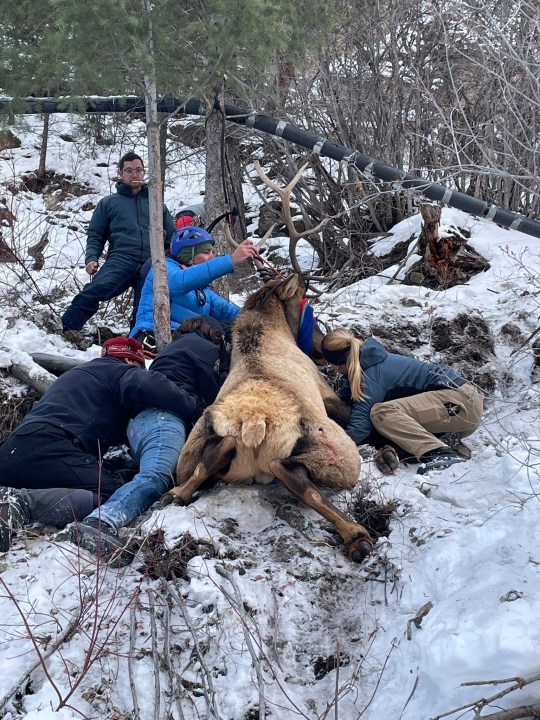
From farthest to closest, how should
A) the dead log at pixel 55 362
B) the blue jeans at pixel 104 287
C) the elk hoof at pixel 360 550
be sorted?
the blue jeans at pixel 104 287 < the dead log at pixel 55 362 < the elk hoof at pixel 360 550

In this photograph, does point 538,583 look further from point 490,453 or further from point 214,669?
point 490,453

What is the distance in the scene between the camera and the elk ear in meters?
6.28

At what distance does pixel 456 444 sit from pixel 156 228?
3082mm

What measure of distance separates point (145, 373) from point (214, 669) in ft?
7.16

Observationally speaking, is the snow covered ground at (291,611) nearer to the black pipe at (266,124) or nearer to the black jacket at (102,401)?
the black jacket at (102,401)

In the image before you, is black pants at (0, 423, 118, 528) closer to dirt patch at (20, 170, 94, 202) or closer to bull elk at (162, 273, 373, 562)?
bull elk at (162, 273, 373, 562)

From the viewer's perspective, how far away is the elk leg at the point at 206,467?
463 cm

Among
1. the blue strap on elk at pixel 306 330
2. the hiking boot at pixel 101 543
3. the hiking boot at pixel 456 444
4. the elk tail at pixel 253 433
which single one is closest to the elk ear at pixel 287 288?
the blue strap on elk at pixel 306 330

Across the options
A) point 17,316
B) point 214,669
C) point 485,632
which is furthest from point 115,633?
point 17,316

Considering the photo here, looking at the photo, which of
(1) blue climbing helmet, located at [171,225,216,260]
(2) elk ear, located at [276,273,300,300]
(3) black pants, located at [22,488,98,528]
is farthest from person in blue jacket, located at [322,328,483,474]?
(3) black pants, located at [22,488,98,528]

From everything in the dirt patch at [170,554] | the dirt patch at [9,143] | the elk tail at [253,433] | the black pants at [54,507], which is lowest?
the black pants at [54,507]

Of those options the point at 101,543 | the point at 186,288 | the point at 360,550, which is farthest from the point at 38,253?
the point at 360,550

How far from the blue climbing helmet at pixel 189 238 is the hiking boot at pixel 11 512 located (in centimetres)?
294

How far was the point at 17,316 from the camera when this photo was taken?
7.77 metres
